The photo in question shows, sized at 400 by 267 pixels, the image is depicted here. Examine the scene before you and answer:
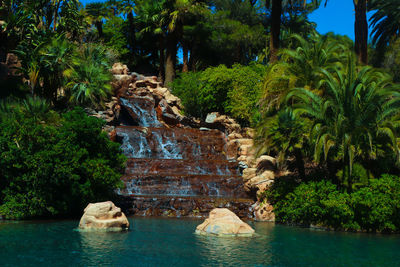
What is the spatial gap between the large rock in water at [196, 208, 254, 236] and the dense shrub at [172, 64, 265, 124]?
608 inches

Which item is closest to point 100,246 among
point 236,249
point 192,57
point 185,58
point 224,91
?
point 236,249

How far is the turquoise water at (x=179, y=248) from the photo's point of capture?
36.4 ft

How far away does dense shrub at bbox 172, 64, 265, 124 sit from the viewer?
3316cm

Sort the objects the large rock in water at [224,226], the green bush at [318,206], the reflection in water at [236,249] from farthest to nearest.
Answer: the green bush at [318,206] < the large rock in water at [224,226] < the reflection in water at [236,249]

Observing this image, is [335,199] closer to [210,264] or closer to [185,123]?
[210,264]

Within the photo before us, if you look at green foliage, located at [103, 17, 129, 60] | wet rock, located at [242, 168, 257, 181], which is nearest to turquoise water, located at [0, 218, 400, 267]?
wet rock, located at [242, 168, 257, 181]

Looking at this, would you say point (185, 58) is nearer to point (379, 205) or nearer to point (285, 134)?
point (285, 134)

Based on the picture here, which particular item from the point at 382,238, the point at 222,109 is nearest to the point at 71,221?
the point at 382,238

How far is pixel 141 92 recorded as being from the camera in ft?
124

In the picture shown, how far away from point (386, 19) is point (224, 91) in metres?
20.8

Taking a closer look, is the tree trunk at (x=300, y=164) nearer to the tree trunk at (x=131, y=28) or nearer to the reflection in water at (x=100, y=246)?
the reflection in water at (x=100, y=246)

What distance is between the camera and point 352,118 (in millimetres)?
18344

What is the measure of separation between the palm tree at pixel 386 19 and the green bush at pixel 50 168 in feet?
111

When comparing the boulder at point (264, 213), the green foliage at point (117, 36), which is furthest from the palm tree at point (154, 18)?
the boulder at point (264, 213)
